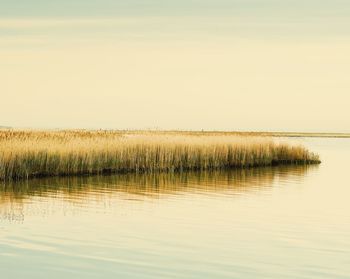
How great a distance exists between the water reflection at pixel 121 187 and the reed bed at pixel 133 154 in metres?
0.94

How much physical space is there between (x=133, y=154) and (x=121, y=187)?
6.94 m

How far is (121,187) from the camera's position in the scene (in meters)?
23.9

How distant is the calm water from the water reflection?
0.04m

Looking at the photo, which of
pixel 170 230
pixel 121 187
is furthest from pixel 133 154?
pixel 170 230

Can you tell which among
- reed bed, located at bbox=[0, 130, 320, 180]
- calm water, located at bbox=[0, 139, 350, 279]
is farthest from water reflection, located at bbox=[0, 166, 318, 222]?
reed bed, located at bbox=[0, 130, 320, 180]

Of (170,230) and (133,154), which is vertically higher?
(133,154)

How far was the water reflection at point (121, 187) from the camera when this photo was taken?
64.0ft

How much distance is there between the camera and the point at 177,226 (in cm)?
1560

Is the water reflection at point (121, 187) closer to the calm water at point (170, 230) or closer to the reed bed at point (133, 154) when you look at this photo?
the calm water at point (170, 230)

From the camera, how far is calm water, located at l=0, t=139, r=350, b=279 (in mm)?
11406

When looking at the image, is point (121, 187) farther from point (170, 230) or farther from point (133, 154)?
point (170, 230)

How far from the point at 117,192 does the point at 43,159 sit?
16.7ft

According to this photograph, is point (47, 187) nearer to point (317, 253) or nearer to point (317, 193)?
point (317, 193)

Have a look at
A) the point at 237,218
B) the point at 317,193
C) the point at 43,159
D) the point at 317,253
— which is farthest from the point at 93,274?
the point at 43,159
